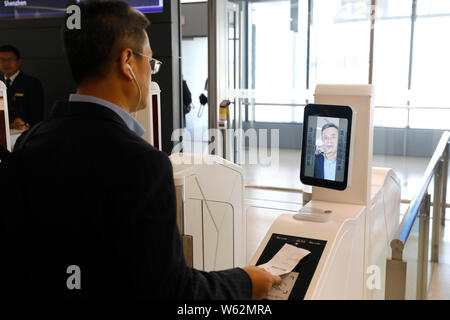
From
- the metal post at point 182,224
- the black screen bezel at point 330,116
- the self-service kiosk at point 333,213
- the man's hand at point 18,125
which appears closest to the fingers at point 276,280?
the self-service kiosk at point 333,213

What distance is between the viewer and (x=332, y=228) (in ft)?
4.65

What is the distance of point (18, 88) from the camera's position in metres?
4.95

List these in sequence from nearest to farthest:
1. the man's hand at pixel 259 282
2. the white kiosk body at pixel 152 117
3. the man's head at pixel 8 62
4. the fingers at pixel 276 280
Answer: the man's hand at pixel 259 282 < the fingers at pixel 276 280 < the white kiosk body at pixel 152 117 < the man's head at pixel 8 62

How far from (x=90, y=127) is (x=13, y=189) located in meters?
0.17

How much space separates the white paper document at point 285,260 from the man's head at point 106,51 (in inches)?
22.0

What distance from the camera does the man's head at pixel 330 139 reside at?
151cm

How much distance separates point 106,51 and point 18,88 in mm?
4330

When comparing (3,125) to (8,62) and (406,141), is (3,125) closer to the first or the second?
(8,62)

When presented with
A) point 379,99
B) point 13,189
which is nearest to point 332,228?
point 13,189

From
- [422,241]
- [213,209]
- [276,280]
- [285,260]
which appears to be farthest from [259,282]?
[213,209]

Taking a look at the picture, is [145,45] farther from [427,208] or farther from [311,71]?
[311,71]

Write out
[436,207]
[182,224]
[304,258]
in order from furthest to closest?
[436,207] → [182,224] → [304,258]

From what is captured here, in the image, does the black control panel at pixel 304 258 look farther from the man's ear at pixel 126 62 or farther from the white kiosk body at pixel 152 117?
the white kiosk body at pixel 152 117

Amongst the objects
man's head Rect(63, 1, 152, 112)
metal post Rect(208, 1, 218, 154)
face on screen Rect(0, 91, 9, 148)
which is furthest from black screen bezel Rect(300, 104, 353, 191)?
metal post Rect(208, 1, 218, 154)
